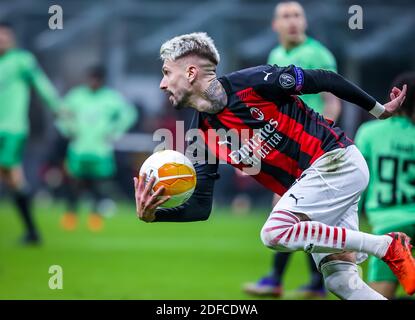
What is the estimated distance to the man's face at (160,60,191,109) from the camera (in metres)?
5.18

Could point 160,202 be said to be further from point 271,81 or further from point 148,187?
point 271,81

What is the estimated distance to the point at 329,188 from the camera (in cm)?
504

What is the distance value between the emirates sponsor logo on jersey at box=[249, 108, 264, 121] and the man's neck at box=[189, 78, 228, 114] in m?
0.17

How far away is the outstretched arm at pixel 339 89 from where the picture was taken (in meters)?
5.08

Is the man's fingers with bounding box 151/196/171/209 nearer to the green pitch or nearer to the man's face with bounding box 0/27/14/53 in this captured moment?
the green pitch

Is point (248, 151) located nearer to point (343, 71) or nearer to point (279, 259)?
point (279, 259)

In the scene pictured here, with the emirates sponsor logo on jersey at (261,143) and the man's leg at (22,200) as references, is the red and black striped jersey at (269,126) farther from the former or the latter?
the man's leg at (22,200)

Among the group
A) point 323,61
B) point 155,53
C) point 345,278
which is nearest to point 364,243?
point 345,278

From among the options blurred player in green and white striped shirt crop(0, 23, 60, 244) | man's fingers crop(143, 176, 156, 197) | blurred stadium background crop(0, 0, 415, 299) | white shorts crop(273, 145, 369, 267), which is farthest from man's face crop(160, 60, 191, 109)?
blurred stadium background crop(0, 0, 415, 299)

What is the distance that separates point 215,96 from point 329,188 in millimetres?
882

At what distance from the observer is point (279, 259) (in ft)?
25.0
